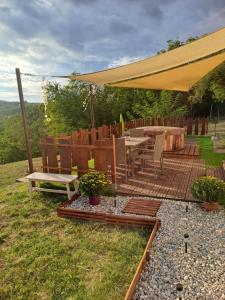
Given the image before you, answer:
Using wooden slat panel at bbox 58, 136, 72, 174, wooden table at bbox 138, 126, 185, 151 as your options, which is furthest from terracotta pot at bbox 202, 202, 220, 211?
wooden table at bbox 138, 126, 185, 151

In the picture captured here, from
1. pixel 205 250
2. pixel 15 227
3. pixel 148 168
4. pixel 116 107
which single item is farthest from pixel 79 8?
pixel 116 107

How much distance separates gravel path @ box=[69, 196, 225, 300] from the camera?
2.61 meters

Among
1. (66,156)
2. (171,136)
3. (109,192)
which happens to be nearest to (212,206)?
(109,192)

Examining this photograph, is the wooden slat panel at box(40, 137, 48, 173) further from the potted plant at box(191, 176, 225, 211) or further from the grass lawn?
the potted plant at box(191, 176, 225, 211)

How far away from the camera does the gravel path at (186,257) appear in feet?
8.57

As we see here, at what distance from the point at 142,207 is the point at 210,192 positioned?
3.98ft

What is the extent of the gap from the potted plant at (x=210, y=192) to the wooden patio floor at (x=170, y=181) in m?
0.45

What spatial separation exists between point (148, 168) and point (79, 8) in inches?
178

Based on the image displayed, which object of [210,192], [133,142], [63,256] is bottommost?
[63,256]

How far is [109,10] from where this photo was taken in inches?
255

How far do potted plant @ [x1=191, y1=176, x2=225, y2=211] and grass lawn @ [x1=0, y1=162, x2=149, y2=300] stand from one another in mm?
1292

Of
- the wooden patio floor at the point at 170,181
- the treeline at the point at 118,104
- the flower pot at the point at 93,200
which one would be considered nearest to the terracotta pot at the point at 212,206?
the wooden patio floor at the point at 170,181

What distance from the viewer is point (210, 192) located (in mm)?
4277

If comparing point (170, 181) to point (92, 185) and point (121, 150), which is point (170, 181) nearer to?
point (121, 150)
